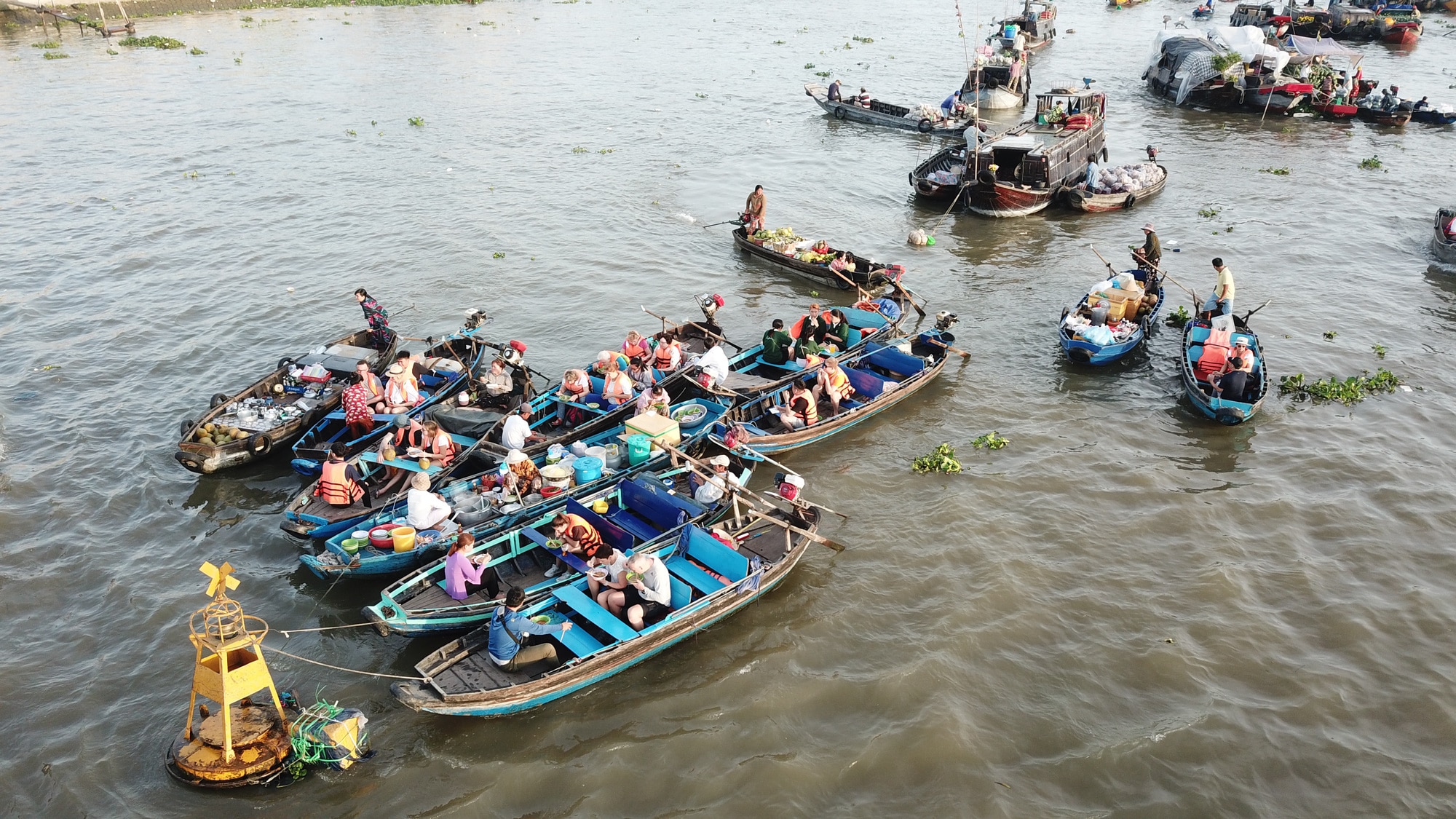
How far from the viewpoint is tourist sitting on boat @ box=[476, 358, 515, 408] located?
55.2 ft

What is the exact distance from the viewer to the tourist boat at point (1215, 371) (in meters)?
16.6

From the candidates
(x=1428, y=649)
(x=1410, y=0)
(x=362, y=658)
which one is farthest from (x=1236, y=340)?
(x=1410, y=0)

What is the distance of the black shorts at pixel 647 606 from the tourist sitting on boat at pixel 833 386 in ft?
21.3

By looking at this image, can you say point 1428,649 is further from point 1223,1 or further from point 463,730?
point 1223,1

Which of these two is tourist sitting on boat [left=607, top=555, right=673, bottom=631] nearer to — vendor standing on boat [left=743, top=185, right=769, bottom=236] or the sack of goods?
vendor standing on boat [left=743, top=185, right=769, bottom=236]

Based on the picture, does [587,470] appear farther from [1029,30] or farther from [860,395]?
[1029,30]

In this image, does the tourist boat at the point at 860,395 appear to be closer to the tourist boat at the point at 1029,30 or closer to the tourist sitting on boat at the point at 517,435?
the tourist sitting on boat at the point at 517,435

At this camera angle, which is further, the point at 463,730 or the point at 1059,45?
the point at 1059,45

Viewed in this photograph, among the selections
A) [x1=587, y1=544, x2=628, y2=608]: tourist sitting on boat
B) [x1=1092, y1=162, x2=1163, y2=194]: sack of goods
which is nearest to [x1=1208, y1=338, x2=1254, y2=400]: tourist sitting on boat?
[x1=587, y1=544, x2=628, y2=608]: tourist sitting on boat

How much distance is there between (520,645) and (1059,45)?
197ft

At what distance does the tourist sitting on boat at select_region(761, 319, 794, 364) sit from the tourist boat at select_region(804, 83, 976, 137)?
22.4 m

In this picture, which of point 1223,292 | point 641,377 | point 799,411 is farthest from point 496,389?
point 1223,292

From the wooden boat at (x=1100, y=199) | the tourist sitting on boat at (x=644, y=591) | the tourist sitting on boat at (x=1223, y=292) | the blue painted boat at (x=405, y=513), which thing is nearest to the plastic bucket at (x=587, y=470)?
the blue painted boat at (x=405, y=513)

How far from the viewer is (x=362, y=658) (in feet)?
39.7
